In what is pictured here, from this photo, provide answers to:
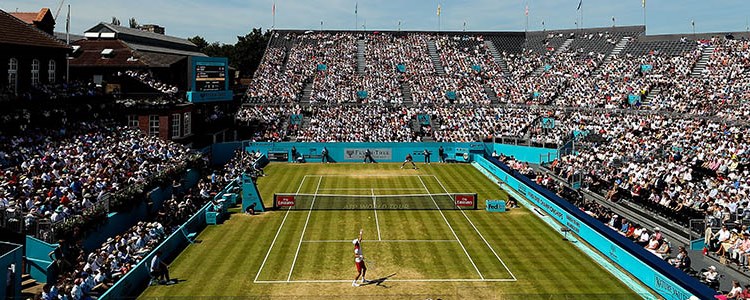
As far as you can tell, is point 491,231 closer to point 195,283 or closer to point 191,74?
point 195,283

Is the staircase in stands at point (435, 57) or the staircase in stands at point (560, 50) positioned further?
the staircase in stands at point (435, 57)

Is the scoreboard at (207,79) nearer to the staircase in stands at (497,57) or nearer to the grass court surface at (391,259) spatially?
the grass court surface at (391,259)

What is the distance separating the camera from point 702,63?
59.8 meters

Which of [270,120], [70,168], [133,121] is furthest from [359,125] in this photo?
[70,168]

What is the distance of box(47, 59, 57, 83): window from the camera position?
4156cm

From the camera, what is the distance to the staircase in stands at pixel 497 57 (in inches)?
3129

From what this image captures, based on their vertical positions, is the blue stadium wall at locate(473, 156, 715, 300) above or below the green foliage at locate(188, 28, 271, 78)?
below

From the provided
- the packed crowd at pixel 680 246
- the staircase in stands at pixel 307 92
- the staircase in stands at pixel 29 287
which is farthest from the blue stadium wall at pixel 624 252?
the staircase in stands at pixel 307 92

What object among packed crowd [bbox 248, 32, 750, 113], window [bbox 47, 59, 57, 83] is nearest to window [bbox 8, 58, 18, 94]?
window [bbox 47, 59, 57, 83]

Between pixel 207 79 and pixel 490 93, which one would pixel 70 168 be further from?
pixel 490 93

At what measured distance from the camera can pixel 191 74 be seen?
52.3m

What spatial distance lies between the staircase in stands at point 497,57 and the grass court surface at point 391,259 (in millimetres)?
46010

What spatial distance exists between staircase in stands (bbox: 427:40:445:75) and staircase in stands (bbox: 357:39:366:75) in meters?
9.19

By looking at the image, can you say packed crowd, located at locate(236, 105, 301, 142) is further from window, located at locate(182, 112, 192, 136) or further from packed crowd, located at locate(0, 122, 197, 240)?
packed crowd, located at locate(0, 122, 197, 240)
